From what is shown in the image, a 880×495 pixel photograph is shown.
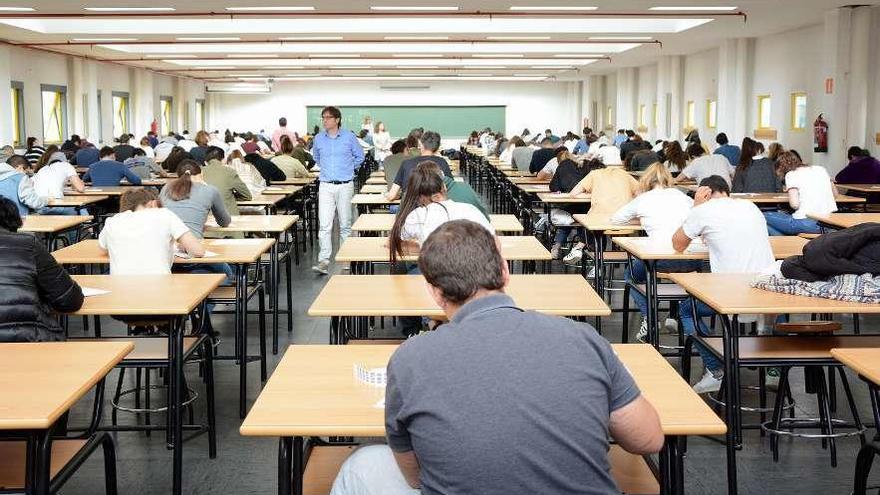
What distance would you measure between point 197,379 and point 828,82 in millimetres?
10013

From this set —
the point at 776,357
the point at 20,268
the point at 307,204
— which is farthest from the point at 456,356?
the point at 307,204

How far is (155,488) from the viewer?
12.0 ft

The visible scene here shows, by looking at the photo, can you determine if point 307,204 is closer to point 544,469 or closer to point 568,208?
point 568,208

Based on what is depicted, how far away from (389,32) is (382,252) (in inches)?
390

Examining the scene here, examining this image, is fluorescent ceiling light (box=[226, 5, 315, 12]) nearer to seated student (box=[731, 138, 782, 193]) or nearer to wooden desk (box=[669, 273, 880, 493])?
seated student (box=[731, 138, 782, 193])

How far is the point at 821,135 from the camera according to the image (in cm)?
1269

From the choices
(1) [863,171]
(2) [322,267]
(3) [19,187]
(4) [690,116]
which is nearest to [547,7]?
(1) [863,171]

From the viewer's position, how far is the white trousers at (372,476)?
204 cm

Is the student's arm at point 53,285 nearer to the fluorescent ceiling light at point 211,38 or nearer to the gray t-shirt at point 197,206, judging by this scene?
the gray t-shirt at point 197,206

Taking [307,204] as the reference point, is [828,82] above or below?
above

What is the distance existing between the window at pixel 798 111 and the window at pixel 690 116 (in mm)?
4477

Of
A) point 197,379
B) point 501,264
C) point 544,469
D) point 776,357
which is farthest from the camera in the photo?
point 197,379

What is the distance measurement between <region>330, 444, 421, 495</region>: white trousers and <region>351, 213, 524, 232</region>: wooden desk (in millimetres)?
3868

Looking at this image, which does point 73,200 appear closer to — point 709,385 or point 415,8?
point 415,8
